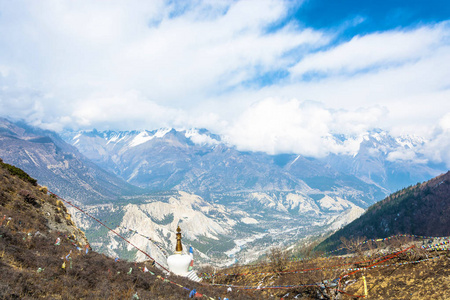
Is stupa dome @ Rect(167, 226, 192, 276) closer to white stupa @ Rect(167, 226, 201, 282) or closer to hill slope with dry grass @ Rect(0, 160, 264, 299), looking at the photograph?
white stupa @ Rect(167, 226, 201, 282)

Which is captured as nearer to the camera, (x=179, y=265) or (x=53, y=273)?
(x=53, y=273)

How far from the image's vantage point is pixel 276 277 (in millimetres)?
47750

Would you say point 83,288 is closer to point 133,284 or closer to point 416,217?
point 133,284

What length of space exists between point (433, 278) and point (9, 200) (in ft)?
152

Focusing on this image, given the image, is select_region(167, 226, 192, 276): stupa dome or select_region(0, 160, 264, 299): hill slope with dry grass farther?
select_region(167, 226, 192, 276): stupa dome

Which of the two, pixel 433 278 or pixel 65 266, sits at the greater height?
pixel 65 266

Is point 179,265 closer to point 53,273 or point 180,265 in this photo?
point 180,265

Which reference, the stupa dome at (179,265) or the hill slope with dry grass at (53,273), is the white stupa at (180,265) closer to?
the stupa dome at (179,265)

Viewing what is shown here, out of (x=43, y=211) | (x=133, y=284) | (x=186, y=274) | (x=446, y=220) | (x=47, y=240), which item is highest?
(x=43, y=211)

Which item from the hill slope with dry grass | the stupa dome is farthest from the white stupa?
the hill slope with dry grass

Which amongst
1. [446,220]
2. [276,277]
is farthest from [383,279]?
[446,220]

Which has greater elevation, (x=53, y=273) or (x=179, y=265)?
(x=53, y=273)

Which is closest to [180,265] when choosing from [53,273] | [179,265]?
[179,265]

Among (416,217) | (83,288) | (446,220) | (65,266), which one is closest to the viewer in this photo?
(83,288)
